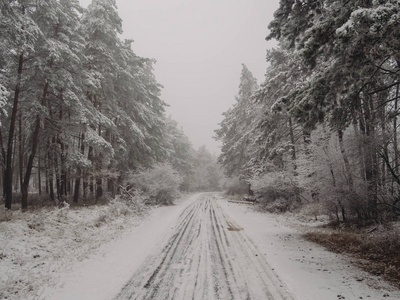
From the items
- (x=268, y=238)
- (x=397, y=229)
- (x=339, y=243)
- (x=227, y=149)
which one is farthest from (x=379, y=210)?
(x=227, y=149)

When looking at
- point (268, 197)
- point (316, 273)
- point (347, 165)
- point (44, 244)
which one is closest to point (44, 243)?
point (44, 244)

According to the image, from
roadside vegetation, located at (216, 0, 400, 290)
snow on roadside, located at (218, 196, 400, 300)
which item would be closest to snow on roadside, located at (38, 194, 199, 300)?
snow on roadside, located at (218, 196, 400, 300)

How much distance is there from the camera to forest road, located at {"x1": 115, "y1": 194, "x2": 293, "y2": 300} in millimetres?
4656

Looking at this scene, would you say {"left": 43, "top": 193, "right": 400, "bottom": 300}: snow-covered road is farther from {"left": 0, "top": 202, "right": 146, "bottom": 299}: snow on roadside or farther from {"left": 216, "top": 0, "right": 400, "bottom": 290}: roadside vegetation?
{"left": 216, "top": 0, "right": 400, "bottom": 290}: roadside vegetation

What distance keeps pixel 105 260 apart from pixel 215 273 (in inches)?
138

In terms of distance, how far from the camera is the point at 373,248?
22.8 ft

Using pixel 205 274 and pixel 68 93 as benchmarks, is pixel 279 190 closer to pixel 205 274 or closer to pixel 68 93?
pixel 205 274

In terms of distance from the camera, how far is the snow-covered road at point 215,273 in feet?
15.3

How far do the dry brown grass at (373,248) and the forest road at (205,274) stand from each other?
2.69m

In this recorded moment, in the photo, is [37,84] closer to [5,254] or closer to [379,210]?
[5,254]

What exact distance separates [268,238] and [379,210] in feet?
14.8

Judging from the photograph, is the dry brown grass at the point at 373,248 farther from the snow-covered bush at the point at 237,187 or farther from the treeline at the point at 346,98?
the snow-covered bush at the point at 237,187

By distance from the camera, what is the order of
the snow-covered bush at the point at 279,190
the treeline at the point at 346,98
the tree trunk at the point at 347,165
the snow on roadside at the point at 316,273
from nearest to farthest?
the snow on roadside at the point at 316,273
the treeline at the point at 346,98
the tree trunk at the point at 347,165
the snow-covered bush at the point at 279,190

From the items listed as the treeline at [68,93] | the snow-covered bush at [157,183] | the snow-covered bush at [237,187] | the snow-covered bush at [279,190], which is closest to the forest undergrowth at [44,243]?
the treeline at [68,93]
